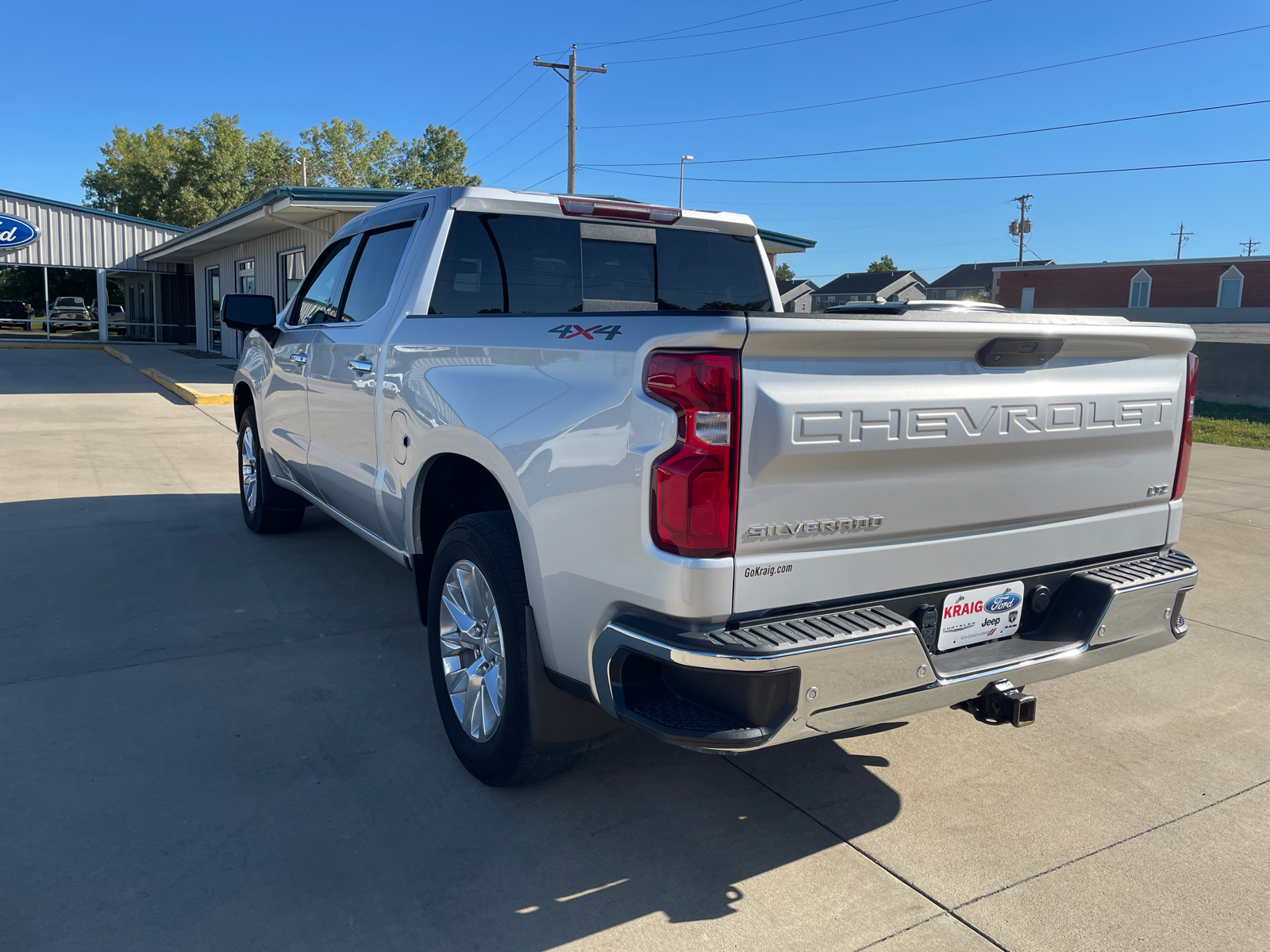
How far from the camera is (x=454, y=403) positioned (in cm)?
328

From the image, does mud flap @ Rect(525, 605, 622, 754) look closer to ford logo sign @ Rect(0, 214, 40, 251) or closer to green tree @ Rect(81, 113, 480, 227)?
ford logo sign @ Rect(0, 214, 40, 251)

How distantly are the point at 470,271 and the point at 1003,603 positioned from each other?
2.53 meters

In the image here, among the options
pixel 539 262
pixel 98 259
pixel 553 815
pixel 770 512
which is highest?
pixel 98 259

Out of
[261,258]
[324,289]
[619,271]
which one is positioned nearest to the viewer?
[619,271]

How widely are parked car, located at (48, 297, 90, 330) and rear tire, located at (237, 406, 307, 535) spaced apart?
40966mm

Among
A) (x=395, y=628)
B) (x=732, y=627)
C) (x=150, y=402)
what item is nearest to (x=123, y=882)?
(x=732, y=627)

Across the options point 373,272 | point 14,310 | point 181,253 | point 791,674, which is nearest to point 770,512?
point 791,674

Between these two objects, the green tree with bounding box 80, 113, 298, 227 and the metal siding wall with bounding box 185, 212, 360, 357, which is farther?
the green tree with bounding box 80, 113, 298, 227

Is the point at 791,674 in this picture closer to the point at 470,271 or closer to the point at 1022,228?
the point at 470,271

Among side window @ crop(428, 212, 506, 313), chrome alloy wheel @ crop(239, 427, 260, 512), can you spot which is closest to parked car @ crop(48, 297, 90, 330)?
chrome alloy wheel @ crop(239, 427, 260, 512)

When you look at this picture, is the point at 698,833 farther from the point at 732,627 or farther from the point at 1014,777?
the point at 1014,777

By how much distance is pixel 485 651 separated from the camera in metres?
3.19

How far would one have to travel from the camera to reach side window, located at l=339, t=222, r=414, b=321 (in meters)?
4.31

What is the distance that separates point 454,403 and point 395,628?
1.94 metres
